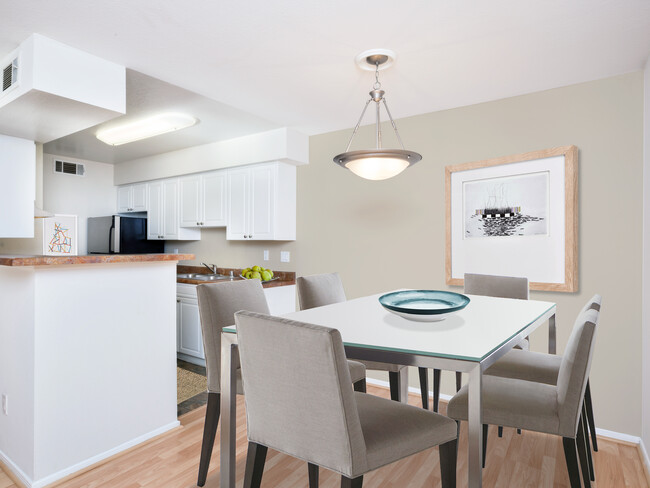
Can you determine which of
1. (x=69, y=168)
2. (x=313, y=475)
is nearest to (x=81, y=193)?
(x=69, y=168)

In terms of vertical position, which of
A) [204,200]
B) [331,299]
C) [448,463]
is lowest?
[448,463]

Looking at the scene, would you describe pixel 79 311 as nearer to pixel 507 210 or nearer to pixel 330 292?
pixel 330 292

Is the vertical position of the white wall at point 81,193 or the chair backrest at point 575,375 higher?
the white wall at point 81,193

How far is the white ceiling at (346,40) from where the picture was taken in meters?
1.83

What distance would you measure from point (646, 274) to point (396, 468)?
5.82 ft

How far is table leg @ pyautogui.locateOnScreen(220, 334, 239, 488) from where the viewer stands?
5.31 feet

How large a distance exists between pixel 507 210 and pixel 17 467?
3248mm

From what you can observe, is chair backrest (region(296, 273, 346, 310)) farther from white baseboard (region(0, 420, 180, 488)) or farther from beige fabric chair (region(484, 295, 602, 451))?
white baseboard (region(0, 420, 180, 488))

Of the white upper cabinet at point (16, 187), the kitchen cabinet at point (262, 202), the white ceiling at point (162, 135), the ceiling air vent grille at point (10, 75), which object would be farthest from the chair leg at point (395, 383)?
the white upper cabinet at point (16, 187)

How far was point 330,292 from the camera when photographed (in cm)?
265

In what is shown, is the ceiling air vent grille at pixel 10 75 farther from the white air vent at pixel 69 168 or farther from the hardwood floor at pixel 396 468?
the white air vent at pixel 69 168

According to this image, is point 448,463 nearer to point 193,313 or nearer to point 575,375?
point 575,375

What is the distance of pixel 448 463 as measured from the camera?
1.38m

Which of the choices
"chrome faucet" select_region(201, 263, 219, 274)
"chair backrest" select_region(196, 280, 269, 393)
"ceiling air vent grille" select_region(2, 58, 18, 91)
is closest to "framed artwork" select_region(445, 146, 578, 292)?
"chair backrest" select_region(196, 280, 269, 393)
